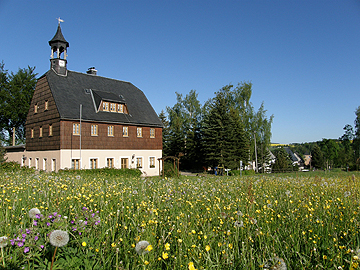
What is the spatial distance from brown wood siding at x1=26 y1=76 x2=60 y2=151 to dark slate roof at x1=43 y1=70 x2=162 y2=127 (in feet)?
3.13

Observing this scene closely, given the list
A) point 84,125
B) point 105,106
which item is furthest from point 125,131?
point 84,125

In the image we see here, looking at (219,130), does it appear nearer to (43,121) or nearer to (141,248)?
(43,121)

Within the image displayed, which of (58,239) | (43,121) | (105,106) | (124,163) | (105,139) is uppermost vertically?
(105,106)

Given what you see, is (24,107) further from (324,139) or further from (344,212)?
(324,139)

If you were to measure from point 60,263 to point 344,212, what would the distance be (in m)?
4.11

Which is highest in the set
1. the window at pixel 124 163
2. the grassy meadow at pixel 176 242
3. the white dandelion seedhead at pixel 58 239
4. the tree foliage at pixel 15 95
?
the tree foliage at pixel 15 95

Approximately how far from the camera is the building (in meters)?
25.8

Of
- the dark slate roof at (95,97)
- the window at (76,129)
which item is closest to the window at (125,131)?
the dark slate roof at (95,97)

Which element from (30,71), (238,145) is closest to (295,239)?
(238,145)

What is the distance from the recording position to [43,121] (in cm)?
2811

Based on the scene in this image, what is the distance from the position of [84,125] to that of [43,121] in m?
5.24

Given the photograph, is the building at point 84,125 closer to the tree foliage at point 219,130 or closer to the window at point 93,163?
the window at point 93,163

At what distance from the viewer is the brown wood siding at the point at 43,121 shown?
84.8 feet

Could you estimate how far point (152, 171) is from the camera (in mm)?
32000
